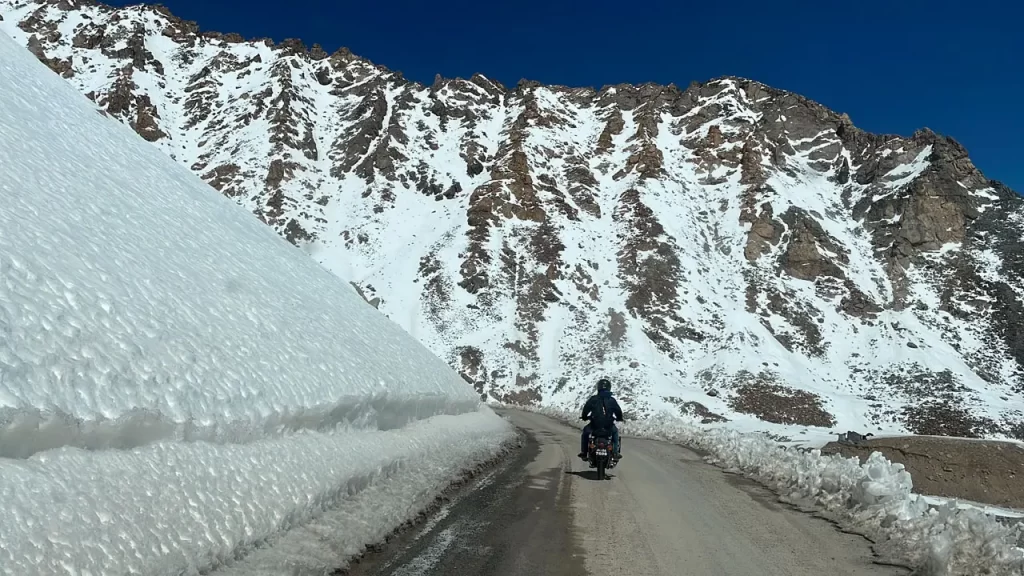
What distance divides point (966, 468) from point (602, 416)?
7.08 m

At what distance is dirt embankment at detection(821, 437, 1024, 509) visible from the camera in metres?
11.3

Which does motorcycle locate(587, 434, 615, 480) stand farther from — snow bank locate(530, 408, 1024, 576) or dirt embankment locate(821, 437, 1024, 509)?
dirt embankment locate(821, 437, 1024, 509)

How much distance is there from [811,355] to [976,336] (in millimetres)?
15585

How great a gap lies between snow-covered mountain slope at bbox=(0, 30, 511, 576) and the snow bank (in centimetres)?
526

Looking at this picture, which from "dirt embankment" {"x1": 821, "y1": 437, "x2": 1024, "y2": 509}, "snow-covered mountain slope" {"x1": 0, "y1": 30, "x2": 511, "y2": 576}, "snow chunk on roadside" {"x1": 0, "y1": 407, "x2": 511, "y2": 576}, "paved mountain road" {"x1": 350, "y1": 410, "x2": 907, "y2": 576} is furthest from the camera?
"dirt embankment" {"x1": 821, "y1": 437, "x2": 1024, "y2": 509}

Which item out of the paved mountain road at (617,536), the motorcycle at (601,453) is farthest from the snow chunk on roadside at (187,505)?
the motorcycle at (601,453)

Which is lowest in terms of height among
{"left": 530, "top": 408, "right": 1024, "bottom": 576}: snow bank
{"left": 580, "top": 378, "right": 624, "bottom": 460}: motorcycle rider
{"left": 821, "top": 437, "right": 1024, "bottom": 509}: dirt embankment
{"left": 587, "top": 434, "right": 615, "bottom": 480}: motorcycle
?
{"left": 587, "top": 434, "right": 615, "bottom": 480}: motorcycle

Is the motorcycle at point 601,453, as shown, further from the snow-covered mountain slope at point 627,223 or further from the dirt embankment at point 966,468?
the snow-covered mountain slope at point 627,223

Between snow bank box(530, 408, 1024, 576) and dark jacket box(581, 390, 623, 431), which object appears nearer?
snow bank box(530, 408, 1024, 576)

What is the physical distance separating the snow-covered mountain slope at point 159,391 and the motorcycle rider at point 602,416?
2.62 metres

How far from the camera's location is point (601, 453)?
10953 mm

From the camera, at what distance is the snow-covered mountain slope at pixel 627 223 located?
177 ft

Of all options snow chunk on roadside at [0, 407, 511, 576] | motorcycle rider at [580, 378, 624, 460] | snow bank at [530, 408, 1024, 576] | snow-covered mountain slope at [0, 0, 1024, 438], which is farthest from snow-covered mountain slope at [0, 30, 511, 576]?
snow-covered mountain slope at [0, 0, 1024, 438]

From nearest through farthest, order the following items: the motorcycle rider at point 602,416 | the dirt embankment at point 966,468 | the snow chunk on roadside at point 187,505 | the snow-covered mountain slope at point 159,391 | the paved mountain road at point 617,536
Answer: the snow chunk on roadside at point 187,505, the snow-covered mountain slope at point 159,391, the paved mountain road at point 617,536, the dirt embankment at point 966,468, the motorcycle rider at point 602,416
